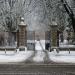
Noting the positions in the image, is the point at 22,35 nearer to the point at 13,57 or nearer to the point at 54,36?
the point at 54,36

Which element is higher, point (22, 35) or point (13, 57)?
point (22, 35)

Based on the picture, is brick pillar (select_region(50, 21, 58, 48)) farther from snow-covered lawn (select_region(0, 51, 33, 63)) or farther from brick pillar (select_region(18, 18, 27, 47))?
snow-covered lawn (select_region(0, 51, 33, 63))

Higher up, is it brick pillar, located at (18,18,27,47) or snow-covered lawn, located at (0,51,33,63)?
brick pillar, located at (18,18,27,47)

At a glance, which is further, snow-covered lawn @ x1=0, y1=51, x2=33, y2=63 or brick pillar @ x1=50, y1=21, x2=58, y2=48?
brick pillar @ x1=50, y1=21, x2=58, y2=48

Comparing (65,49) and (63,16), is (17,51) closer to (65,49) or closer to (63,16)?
(65,49)

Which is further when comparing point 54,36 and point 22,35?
point 22,35

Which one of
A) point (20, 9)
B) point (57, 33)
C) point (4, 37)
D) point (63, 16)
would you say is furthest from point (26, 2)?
point (57, 33)

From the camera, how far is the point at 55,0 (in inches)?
1113

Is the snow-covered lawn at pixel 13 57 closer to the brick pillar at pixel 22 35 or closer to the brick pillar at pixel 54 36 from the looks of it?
the brick pillar at pixel 54 36

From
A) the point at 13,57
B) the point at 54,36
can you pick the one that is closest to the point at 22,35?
the point at 54,36

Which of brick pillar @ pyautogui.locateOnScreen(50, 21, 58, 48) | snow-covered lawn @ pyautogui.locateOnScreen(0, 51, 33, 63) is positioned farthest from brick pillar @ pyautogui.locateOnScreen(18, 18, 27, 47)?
snow-covered lawn @ pyautogui.locateOnScreen(0, 51, 33, 63)

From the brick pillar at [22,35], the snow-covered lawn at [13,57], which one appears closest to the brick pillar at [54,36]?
the brick pillar at [22,35]

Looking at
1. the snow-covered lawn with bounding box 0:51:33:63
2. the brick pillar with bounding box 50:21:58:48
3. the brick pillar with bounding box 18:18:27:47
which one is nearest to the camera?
the snow-covered lawn with bounding box 0:51:33:63

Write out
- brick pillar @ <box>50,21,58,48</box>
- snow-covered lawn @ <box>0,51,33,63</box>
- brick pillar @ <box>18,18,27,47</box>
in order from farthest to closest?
brick pillar @ <box>18,18,27,47</box>, brick pillar @ <box>50,21,58,48</box>, snow-covered lawn @ <box>0,51,33,63</box>
